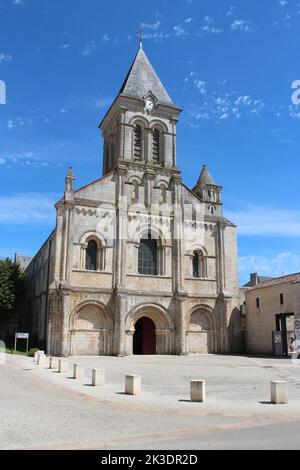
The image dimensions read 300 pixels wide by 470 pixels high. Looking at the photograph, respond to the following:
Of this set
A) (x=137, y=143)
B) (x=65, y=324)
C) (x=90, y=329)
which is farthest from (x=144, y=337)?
(x=137, y=143)

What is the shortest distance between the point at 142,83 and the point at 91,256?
17897 mm

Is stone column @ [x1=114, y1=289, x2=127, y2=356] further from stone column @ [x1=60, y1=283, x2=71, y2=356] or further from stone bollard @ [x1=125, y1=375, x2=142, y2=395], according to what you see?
stone bollard @ [x1=125, y1=375, x2=142, y2=395]

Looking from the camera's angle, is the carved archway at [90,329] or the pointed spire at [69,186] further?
the pointed spire at [69,186]

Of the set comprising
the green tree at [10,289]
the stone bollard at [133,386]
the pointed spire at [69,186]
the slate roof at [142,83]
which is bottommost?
the stone bollard at [133,386]

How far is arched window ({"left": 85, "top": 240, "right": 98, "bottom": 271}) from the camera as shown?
108 ft

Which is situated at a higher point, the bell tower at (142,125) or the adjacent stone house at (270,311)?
the bell tower at (142,125)

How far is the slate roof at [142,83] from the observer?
39219mm

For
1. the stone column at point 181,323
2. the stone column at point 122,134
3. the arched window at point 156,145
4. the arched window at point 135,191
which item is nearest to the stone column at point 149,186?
the arched window at point 135,191

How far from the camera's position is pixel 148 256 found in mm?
34969

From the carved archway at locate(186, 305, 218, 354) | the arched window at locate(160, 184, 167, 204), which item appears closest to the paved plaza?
the carved archway at locate(186, 305, 218, 354)

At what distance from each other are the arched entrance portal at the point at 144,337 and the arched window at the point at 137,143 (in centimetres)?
1404

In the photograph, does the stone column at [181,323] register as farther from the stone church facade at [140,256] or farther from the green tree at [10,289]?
the green tree at [10,289]

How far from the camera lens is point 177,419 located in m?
9.97
